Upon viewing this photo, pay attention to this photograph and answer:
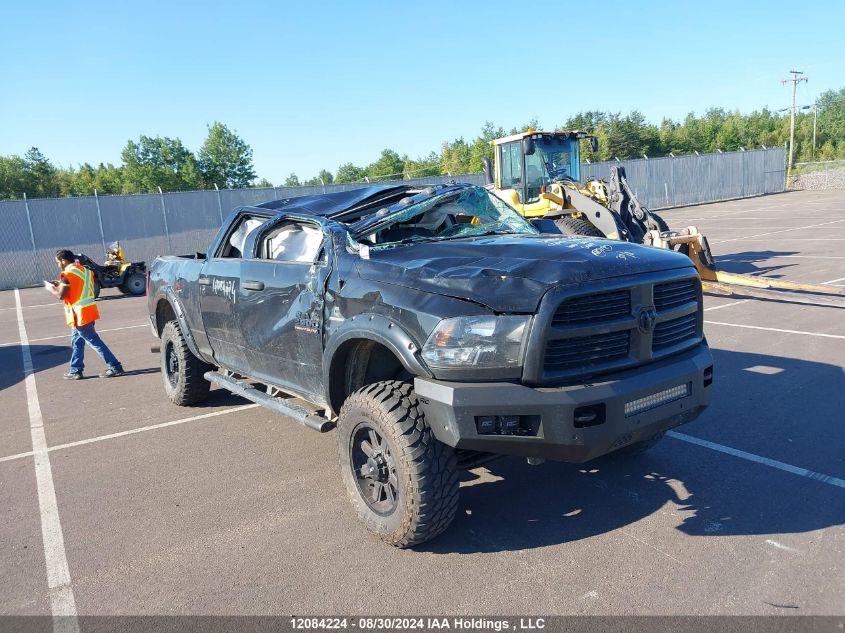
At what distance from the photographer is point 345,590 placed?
10.4 ft

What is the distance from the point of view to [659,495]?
13.3ft

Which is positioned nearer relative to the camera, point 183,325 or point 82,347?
point 183,325

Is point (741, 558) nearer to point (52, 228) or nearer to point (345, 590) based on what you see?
point (345, 590)

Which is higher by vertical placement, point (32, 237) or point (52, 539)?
point (32, 237)

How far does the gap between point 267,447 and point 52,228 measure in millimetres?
19895

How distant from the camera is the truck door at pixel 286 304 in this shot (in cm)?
411

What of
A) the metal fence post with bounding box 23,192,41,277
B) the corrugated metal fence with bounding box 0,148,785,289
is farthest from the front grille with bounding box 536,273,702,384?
the metal fence post with bounding box 23,192,41,277

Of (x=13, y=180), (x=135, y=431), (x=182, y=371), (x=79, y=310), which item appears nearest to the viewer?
(x=135, y=431)

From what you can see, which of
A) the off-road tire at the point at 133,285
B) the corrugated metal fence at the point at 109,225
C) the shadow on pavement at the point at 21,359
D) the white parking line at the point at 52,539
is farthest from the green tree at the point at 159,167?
the white parking line at the point at 52,539

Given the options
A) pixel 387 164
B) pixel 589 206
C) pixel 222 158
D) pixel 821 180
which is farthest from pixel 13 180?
pixel 821 180

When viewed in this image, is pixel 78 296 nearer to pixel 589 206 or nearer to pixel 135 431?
pixel 135 431

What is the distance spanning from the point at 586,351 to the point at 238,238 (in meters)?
3.32

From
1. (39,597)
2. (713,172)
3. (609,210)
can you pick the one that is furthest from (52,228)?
(713,172)

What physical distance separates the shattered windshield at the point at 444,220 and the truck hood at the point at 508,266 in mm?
273
